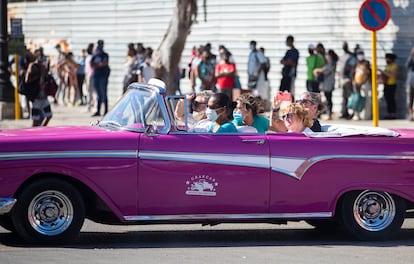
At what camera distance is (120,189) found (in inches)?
366

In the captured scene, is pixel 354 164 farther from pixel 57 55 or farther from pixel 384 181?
pixel 57 55

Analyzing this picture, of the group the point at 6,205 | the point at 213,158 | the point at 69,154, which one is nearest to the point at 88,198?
the point at 69,154

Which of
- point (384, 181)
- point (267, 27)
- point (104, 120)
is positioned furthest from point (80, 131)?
point (267, 27)

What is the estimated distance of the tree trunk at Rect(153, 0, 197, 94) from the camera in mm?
23141

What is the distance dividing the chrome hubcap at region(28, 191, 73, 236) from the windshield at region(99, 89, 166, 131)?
3.11 feet

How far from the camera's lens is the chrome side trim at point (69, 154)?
9.16 m

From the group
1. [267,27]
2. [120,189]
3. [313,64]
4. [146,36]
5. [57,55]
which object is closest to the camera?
[120,189]

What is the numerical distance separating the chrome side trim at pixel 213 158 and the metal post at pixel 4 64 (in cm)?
1532

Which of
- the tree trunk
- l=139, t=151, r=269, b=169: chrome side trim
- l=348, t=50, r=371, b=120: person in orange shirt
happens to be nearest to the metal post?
the tree trunk

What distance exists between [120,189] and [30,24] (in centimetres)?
2819

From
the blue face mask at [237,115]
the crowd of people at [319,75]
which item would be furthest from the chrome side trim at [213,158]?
the crowd of people at [319,75]

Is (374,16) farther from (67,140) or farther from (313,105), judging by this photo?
(67,140)

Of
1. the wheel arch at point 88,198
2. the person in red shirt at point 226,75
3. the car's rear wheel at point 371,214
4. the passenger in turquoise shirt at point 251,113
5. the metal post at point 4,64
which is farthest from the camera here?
the person in red shirt at point 226,75

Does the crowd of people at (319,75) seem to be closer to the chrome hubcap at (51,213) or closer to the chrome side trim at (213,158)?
the chrome side trim at (213,158)
